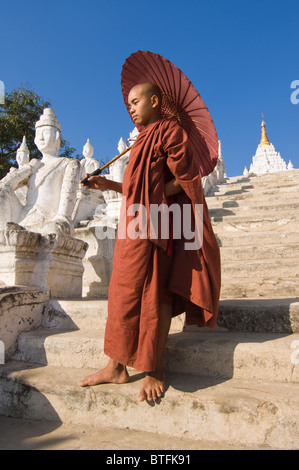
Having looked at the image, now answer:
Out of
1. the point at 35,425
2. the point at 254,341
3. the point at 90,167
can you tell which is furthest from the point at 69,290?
the point at 90,167

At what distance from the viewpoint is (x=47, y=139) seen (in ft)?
11.1

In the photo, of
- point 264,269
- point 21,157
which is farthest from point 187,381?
point 21,157

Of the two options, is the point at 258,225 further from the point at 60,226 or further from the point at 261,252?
the point at 60,226

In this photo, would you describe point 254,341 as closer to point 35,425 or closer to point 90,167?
point 35,425

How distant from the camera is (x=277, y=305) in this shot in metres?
2.01

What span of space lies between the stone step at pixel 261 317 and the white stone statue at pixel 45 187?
1672mm

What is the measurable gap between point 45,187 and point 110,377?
7.23 ft

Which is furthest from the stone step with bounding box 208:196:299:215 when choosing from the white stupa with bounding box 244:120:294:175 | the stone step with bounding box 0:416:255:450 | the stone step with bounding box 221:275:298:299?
the white stupa with bounding box 244:120:294:175

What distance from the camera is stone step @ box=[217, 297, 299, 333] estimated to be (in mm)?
1963

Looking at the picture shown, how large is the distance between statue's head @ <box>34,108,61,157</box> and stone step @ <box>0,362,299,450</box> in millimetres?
2372

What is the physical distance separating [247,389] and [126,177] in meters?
1.22

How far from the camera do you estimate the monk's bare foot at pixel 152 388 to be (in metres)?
1.49

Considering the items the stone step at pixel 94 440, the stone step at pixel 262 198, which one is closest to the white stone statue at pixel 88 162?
the stone step at pixel 262 198

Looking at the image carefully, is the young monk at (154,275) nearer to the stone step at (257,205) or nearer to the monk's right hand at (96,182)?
the monk's right hand at (96,182)
